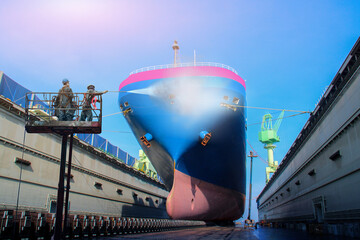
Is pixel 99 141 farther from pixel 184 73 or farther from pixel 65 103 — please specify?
pixel 65 103

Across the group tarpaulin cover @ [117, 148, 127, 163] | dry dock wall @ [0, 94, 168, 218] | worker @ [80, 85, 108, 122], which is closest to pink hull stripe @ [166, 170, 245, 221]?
dry dock wall @ [0, 94, 168, 218]

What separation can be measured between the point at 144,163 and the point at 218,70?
22149 mm

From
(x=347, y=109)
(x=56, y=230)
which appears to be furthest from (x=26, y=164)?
(x=347, y=109)

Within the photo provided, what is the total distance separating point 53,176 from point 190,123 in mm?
8476

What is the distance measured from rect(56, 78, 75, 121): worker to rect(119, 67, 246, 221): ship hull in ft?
34.5

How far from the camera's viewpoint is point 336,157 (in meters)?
13.3

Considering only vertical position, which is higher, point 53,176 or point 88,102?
point 88,102

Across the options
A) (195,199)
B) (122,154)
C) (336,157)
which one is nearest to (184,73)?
(195,199)

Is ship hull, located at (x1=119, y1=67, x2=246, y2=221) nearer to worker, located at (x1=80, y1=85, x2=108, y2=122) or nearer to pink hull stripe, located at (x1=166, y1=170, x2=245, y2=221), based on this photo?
pink hull stripe, located at (x1=166, y1=170, x2=245, y2=221)

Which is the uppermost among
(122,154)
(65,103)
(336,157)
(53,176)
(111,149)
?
(111,149)

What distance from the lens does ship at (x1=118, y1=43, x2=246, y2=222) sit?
17672mm

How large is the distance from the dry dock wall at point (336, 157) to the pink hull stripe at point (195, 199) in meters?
6.02

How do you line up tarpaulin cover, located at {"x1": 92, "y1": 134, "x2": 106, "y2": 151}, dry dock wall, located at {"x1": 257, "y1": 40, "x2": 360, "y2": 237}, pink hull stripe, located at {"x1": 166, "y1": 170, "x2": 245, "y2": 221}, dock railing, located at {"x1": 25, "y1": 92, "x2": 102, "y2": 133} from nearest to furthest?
1. dock railing, located at {"x1": 25, "y1": 92, "x2": 102, "y2": 133}
2. dry dock wall, located at {"x1": 257, "y1": 40, "x2": 360, "y2": 237}
3. pink hull stripe, located at {"x1": 166, "y1": 170, "x2": 245, "y2": 221}
4. tarpaulin cover, located at {"x1": 92, "y1": 134, "x2": 106, "y2": 151}

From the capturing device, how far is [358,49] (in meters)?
10.5
